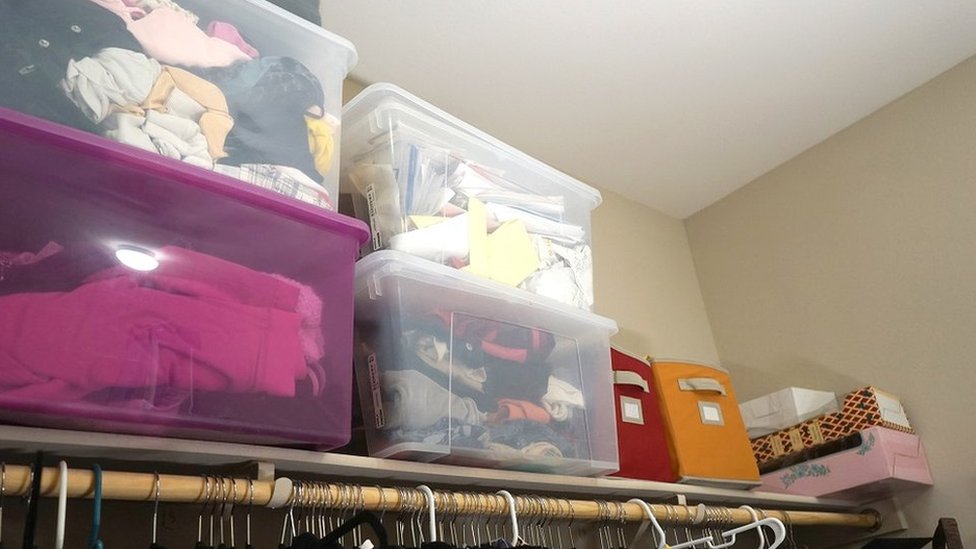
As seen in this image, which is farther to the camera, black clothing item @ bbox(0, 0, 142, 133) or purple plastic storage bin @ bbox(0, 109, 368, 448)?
black clothing item @ bbox(0, 0, 142, 133)

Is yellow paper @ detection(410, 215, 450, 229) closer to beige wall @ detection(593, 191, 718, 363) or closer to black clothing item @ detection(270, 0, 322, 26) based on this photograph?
black clothing item @ detection(270, 0, 322, 26)

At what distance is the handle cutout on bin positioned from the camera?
192 cm

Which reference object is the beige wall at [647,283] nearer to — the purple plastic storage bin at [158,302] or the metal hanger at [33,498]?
the purple plastic storage bin at [158,302]

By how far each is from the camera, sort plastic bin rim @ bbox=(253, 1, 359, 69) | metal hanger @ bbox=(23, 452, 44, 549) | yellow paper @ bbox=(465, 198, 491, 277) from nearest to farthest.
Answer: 1. metal hanger @ bbox=(23, 452, 44, 549)
2. plastic bin rim @ bbox=(253, 1, 359, 69)
3. yellow paper @ bbox=(465, 198, 491, 277)

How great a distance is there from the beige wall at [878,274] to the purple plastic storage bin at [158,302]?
5.47 feet

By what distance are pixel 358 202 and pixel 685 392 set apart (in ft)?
3.22

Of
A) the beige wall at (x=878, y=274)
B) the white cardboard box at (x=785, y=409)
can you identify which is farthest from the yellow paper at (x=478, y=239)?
the beige wall at (x=878, y=274)

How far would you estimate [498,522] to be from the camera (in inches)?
62.1

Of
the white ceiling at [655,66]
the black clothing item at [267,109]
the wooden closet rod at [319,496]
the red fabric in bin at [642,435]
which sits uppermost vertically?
the white ceiling at [655,66]

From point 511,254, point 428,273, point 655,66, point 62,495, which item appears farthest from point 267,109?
point 655,66

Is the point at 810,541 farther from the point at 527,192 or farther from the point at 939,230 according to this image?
the point at 527,192

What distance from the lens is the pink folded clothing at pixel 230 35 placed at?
1202mm

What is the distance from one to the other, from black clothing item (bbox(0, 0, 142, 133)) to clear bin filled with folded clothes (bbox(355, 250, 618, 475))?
0.49 metres

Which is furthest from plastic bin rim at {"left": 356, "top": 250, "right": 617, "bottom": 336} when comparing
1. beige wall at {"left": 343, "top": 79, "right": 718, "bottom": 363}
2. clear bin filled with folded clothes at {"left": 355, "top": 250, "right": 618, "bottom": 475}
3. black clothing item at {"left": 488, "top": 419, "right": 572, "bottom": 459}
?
beige wall at {"left": 343, "top": 79, "right": 718, "bottom": 363}
